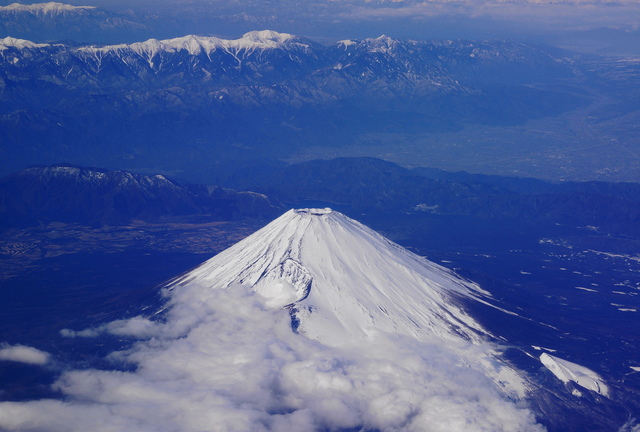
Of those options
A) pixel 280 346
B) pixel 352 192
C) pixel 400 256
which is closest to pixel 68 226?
pixel 352 192

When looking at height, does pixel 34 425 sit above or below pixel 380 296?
below

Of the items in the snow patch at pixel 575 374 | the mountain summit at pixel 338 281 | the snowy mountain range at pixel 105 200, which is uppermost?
the mountain summit at pixel 338 281

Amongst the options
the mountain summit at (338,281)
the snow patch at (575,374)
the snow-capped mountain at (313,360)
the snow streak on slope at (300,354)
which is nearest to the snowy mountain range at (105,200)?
the mountain summit at (338,281)

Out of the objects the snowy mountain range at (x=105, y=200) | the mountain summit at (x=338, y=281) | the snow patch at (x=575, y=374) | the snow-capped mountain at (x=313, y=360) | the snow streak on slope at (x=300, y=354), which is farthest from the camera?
the snowy mountain range at (x=105, y=200)

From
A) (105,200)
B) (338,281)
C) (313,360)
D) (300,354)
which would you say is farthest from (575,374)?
(105,200)

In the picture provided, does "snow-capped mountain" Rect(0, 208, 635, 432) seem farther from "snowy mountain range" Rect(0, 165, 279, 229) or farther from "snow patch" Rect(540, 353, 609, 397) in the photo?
"snowy mountain range" Rect(0, 165, 279, 229)

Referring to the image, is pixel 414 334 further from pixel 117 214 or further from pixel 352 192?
pixel 352 192

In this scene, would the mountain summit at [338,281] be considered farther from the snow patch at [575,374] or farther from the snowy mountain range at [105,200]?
the snowy mountain range at [105,200]
